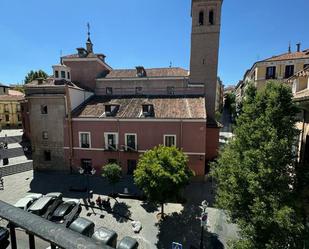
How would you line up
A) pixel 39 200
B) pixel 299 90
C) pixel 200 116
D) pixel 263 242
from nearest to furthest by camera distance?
pixel 263 242 < pixel 299 90 < pixel 39 200 < pixel 200 116

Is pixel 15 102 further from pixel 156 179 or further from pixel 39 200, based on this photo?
pixel 156 179

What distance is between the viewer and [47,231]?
1.48 meters

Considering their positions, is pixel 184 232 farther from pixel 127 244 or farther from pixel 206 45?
pixel 206 45

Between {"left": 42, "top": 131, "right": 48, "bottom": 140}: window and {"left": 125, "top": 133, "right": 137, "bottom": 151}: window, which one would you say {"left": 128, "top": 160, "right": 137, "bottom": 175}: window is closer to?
{"left": 125, "top": 133, "right": 137, "bottom": 151}: window

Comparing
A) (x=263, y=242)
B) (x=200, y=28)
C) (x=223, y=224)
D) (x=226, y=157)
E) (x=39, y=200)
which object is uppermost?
(x=200, y=28)

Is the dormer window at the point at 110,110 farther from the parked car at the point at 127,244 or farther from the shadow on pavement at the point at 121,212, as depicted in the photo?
the parked car at the point at 127,244

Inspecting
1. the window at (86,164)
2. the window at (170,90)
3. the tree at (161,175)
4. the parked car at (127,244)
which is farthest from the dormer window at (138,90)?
the parked car at (127,244)

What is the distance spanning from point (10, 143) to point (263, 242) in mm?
41140

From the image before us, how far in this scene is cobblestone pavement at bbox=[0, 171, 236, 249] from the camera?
1341 cm

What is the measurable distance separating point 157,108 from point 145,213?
1114 cm

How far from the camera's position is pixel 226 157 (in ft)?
32.7

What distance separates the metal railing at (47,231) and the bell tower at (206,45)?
26.7m

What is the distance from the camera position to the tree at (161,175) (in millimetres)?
13750

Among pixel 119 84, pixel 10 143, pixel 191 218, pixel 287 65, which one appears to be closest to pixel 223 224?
pixel 191 218
